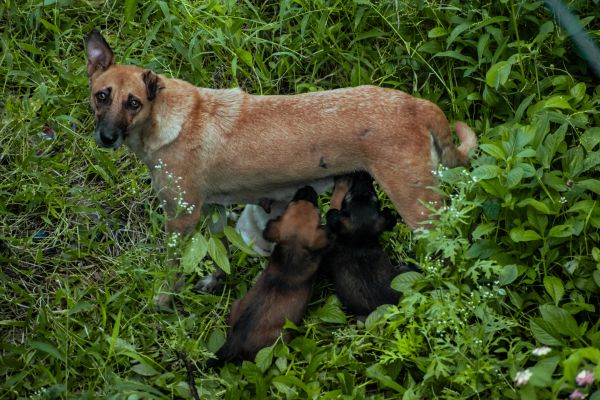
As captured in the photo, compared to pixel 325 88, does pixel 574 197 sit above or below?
above

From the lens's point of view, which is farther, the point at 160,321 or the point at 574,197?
the point at 160,321

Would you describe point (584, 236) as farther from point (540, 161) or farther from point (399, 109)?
point (399, 109)

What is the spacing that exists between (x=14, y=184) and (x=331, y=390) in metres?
2.80

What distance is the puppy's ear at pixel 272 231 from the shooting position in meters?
5.25

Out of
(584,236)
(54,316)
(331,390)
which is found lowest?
(54,316)

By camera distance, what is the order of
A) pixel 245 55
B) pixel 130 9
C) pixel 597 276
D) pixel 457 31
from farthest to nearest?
pixel 130 9 → pixel 245 55 → pixel 457 31 → pixel 597 276

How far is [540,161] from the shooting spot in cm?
492

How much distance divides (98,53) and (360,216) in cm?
194

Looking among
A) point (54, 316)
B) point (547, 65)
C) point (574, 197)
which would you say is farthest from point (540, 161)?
point (54, 316)

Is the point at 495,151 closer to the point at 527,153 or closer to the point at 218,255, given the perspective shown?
the point at 527,153

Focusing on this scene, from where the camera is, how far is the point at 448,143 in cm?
525

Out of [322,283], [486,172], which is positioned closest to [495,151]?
[486,172]

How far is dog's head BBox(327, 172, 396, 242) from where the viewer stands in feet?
17.2

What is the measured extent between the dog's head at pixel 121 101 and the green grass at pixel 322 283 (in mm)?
779
